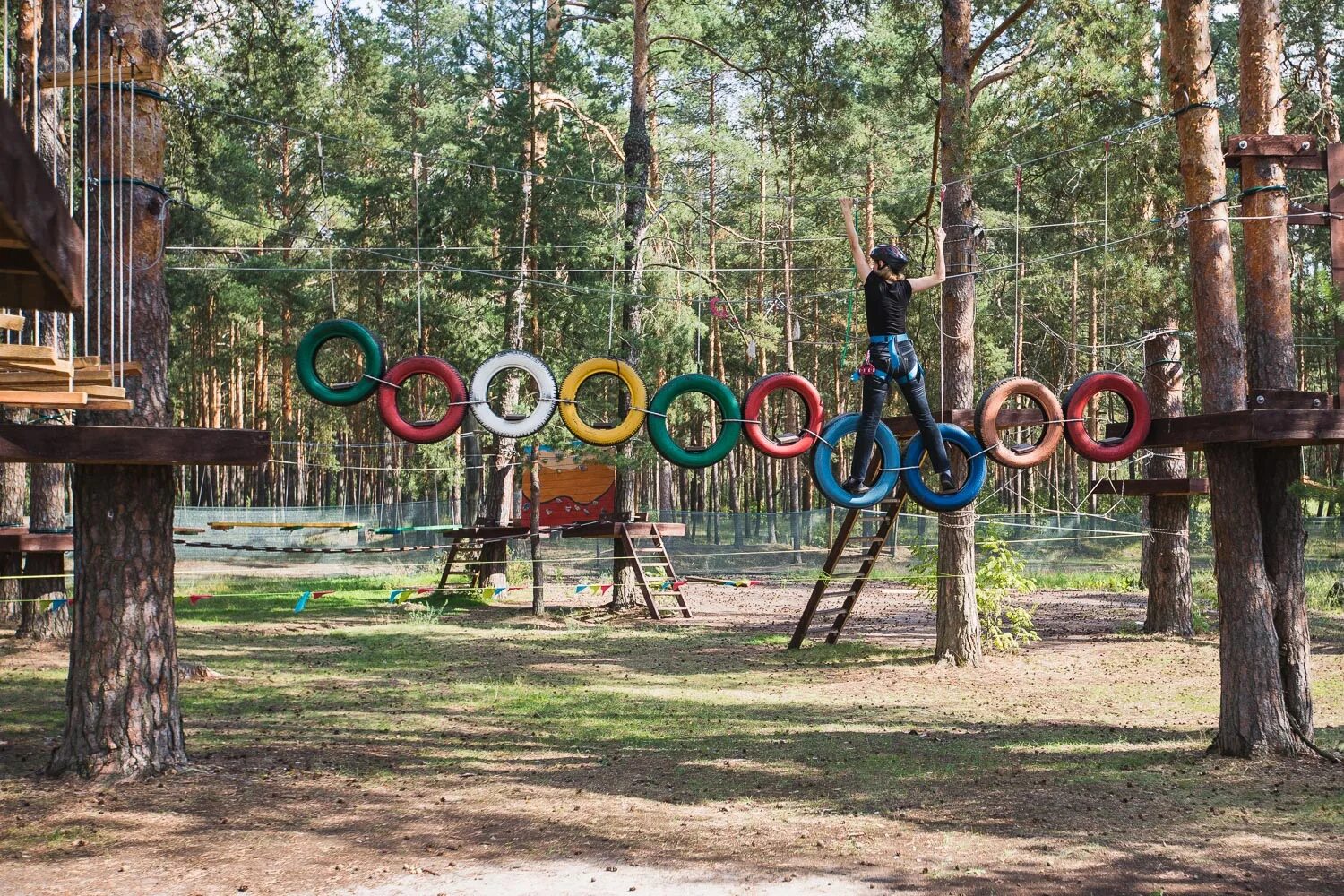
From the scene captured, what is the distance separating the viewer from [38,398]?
530 cm

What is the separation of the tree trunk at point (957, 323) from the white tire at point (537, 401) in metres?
5.61

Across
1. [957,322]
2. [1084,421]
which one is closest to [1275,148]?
[1084,421]

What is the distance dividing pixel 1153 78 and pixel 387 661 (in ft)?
39.7

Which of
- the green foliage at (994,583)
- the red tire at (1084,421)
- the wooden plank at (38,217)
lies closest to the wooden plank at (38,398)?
the wooden plank at (38,217)

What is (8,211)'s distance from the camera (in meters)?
2.02

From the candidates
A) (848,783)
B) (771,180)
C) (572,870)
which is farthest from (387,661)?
(771,180)

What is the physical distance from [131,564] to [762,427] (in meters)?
4.16

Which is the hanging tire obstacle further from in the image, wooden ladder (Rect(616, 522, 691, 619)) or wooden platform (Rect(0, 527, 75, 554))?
wooden platform (Rect(0, 527, 75, 554))

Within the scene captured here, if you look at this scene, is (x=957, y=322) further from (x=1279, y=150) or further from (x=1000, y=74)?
(x=1279, y=150)

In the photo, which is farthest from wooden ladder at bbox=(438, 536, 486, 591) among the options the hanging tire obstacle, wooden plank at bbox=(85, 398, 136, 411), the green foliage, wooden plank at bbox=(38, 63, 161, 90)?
wooden plank at bbox=(85, 398, 136, 411)

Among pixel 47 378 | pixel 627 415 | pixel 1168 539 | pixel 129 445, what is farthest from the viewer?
pixel 1168 539

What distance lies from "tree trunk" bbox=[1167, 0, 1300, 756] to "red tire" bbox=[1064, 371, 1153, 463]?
1.80ft

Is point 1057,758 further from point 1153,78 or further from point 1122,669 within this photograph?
point 1153,78

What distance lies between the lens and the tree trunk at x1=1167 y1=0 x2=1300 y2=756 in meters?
8.20
